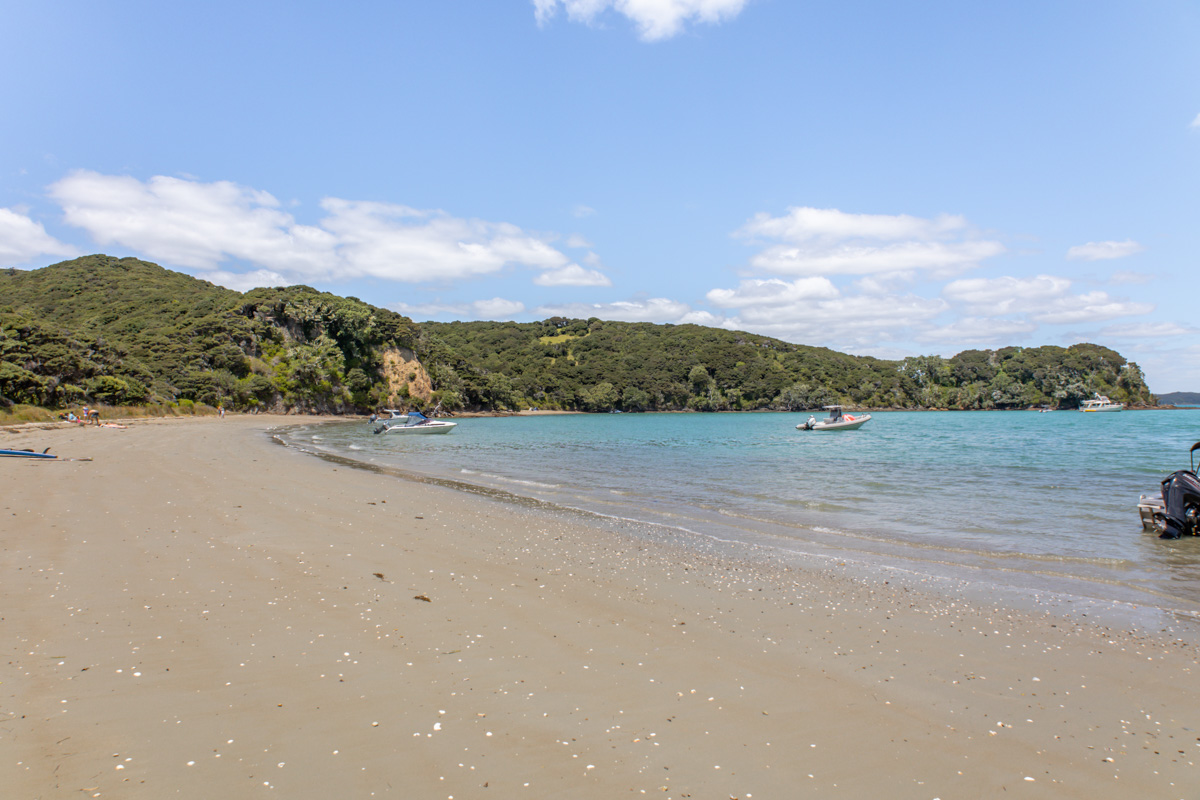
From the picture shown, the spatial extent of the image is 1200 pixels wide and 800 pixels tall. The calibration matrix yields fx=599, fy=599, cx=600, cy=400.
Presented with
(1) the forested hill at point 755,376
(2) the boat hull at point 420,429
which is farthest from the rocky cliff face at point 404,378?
(2) the boat hull at point 420,429

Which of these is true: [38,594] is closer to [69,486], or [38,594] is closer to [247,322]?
[69,486]

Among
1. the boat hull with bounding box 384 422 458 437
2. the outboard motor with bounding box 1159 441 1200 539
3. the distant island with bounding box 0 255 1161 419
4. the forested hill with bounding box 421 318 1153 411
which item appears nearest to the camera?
the outboard motor with bounding box 1159 441 1200 539

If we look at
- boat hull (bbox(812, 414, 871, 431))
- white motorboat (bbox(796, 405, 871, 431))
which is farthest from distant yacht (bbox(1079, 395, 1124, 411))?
boat hull (bbox(812, 414, 871, 431))

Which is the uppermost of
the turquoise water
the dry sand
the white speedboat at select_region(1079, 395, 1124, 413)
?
the white speedboat at select_region(1079, 395, 1124, 413)

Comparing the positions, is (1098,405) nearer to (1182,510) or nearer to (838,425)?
(838,425)

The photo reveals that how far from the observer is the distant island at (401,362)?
180ft

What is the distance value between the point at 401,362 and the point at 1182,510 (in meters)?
95.6

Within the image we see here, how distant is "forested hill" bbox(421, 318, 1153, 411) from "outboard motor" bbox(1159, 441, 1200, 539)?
106 meters

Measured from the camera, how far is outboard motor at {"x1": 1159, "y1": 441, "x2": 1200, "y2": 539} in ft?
36.0

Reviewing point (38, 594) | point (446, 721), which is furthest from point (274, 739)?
point (38, 594)

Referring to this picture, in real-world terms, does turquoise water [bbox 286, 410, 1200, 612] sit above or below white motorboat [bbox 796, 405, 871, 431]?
below

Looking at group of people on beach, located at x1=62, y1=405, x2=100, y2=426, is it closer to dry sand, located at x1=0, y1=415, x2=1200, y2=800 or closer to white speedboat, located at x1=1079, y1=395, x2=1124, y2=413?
dry sand, located at x1=0, y1=415, x2=1200, y2=800

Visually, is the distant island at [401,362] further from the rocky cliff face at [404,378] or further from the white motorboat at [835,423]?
the white motorboat at [835,423]

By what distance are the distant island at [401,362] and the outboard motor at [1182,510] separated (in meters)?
51.0
